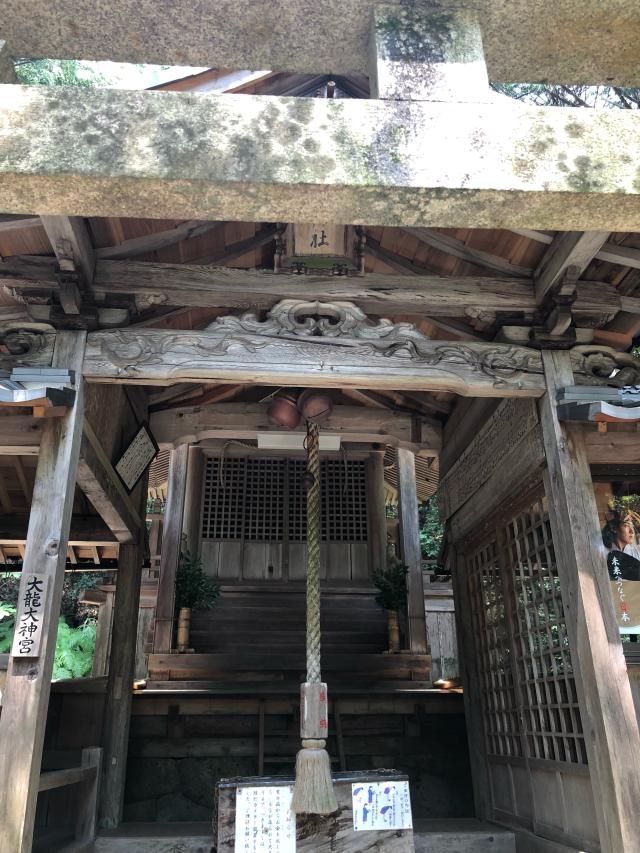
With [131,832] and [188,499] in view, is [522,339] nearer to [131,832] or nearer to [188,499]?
[131,832]

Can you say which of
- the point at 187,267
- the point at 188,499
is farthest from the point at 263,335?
the point at 188,499

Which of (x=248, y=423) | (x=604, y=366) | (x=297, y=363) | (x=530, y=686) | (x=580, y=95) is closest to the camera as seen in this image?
(x=297, y=363)

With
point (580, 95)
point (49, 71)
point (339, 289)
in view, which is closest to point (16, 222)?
point (339, 289)

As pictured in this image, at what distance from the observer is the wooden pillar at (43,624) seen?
3631 millimetres

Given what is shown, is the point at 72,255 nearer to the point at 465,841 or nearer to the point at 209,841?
the point at 209,841

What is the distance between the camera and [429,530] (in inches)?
657

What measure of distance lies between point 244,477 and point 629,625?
22.4 ft

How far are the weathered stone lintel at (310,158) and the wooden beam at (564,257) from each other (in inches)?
77.7

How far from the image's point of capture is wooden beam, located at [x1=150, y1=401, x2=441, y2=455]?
730 centimetres

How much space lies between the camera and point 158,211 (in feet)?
8.34

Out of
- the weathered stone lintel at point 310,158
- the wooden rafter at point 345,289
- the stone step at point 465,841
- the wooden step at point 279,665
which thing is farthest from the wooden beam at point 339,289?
the wooden step at point 279,665

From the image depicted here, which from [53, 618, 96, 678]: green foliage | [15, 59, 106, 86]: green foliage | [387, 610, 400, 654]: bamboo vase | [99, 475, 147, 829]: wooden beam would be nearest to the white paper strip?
[99, 475, 147, 829]: wooden beam

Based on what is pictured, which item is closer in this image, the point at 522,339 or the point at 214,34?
the point at 214,34

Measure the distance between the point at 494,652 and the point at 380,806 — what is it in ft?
7.15
